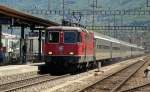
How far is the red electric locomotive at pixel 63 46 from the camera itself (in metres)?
28.5

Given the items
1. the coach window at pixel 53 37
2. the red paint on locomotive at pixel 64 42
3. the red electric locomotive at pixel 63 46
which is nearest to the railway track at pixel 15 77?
the red electric locomotive at pixel 63 46

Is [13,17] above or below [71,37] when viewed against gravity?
above

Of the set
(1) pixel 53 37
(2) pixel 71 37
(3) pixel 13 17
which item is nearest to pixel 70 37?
(2) pixel 71 37

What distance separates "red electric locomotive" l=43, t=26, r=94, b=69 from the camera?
93.7 feet

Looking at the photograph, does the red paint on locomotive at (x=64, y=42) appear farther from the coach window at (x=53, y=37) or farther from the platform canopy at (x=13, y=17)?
the platform canopy at (x=13, y=17)

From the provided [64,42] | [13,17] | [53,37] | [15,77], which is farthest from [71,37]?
[13,17]

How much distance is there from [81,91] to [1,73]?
27.0ft

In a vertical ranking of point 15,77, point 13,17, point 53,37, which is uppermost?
point 13,17

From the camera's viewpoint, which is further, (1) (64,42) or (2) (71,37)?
(2) (71,37)

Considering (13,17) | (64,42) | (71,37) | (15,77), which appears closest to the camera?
(15,77)

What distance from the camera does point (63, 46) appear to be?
28.7 m

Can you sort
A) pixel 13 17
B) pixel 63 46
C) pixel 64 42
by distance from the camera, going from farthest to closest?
pixel 13 17 < pixel 64 42 < pixel 63 46

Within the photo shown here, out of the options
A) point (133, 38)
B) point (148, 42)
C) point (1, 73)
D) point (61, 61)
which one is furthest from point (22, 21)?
point (148, 42)

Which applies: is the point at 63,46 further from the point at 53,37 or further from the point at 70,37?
the point at 53,37
